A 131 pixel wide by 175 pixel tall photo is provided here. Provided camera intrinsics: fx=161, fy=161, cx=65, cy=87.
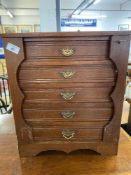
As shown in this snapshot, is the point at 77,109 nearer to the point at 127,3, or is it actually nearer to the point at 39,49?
the point at 39,49

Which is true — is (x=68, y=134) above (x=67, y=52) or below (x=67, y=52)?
below

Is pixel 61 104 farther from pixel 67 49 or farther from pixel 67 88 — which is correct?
pixel 67 49

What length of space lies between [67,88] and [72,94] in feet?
0.12

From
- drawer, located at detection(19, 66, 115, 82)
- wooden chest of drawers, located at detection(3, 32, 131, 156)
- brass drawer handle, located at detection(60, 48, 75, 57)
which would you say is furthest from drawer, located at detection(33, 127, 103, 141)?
brass drawer handle, located at detection(60, 48, 75, 57)

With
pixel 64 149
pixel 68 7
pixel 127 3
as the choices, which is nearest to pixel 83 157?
pixel 64 149

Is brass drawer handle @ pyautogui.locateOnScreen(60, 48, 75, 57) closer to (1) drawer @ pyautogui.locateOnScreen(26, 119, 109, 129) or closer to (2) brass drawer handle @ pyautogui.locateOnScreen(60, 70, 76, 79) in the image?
(2) brass drawer handle @ pyautogui.locateOnScreen(60, 70, 76, 79)

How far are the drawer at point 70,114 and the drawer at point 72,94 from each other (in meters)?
0.06

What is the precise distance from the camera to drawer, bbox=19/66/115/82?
690mm

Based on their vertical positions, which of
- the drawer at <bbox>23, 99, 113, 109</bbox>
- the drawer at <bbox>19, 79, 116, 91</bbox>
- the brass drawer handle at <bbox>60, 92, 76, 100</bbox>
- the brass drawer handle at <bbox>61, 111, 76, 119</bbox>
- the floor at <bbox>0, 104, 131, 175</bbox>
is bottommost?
the floor at <bbox>0, 104, 131, 175</bbox>

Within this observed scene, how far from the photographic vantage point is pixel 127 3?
20.7 feet

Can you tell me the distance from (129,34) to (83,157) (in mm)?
612

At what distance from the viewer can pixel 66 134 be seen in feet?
2.62

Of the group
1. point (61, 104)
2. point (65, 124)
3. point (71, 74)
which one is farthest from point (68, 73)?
point (65, 124)

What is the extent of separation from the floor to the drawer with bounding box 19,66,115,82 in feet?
1.31
